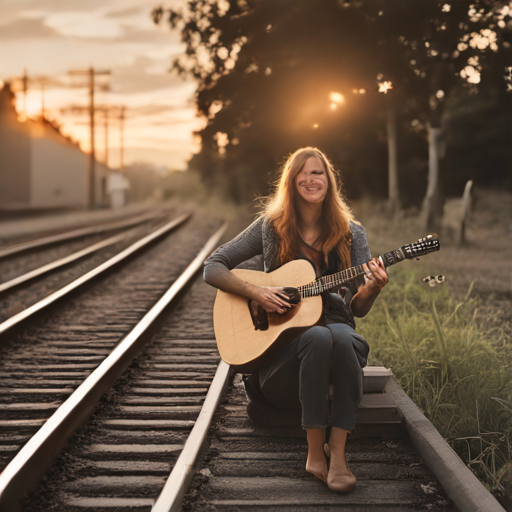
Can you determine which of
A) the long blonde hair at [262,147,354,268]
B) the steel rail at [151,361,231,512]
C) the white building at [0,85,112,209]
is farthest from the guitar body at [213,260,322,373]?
the white building at [0,85,112,209]

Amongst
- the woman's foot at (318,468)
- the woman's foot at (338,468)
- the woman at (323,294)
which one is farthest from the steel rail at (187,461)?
the woman's foot at (338,468)

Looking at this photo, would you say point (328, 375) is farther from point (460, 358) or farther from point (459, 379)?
point (460, 358)

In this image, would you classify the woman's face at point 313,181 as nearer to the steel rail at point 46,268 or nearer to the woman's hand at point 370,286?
the woman's hand at point 370,286

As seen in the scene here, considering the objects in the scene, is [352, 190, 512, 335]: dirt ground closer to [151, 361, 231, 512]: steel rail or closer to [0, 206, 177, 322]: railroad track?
[151, 361, 231, 512]: steel rail

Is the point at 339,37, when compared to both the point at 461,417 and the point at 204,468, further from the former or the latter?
the point at 204,468

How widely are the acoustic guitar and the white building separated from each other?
29.7 meters

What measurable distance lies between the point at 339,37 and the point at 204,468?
276 inches

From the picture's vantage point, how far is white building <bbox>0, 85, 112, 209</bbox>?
34.6 m

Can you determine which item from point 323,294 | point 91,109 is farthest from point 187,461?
point 91,109

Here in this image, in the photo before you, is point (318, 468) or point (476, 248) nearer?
point (318, 468)

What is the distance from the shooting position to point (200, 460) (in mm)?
3094

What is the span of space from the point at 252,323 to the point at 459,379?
1.81 m

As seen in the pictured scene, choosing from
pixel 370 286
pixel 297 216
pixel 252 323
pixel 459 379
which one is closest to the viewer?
pixel 370 286

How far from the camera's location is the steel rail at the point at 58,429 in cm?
261
